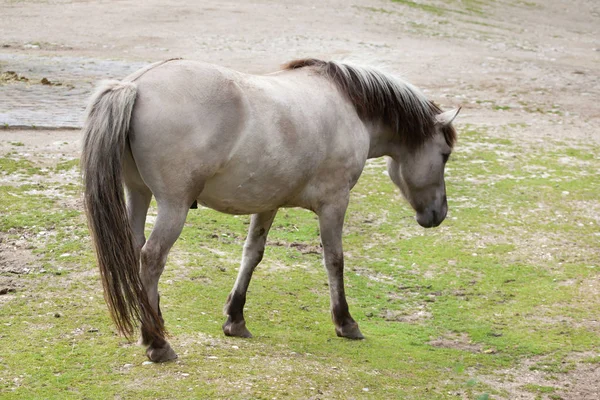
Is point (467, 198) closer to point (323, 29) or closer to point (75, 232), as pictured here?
point (75, 232)

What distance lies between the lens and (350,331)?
5.76 metres

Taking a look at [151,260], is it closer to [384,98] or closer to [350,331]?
[350,331]

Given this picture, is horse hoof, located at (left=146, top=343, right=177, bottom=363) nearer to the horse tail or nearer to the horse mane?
the horse tail

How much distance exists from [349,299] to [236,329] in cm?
136

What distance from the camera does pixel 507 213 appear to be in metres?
8.65

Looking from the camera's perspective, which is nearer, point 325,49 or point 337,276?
point 337,276

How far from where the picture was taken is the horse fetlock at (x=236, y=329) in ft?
18.3

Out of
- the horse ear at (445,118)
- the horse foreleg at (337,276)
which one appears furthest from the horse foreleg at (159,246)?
the horse ear at (445,118)

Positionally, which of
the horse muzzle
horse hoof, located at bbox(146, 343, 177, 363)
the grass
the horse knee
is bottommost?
the grass

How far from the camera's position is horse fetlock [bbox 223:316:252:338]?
5566mm

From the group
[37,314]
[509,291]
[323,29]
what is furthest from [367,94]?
[323,29]

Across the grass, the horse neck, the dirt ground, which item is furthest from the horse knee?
the dirt ground

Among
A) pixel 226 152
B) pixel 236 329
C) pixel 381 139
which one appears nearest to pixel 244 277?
pixel 236 329

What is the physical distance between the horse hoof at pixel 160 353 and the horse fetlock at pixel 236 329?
0.76m
